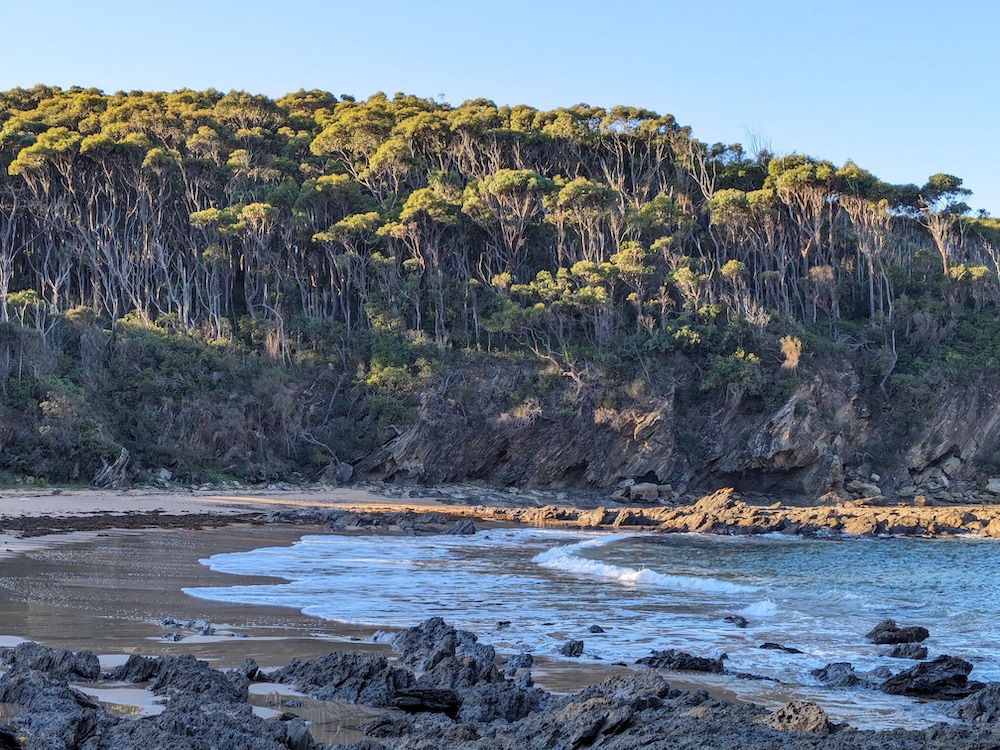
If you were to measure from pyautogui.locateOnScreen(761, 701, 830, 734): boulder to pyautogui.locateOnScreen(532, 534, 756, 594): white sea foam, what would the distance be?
967cm

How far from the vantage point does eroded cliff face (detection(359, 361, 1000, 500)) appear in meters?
38.0

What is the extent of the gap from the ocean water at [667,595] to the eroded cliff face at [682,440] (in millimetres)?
14198

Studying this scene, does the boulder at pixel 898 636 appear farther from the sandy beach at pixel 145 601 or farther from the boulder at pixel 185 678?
the boulder at pixel 185 678

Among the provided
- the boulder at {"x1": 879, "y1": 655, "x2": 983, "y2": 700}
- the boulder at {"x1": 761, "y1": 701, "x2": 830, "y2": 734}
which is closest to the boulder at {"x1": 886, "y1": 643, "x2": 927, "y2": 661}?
the boulder at {"x1": 879, "y1": 655, "x2": 983, "y2": 700}

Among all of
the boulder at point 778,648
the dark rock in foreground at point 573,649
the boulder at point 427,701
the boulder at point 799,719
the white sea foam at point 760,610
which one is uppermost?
the boulder at point 799,719

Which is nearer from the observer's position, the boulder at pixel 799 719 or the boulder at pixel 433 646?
the boulder at pixel 799 719

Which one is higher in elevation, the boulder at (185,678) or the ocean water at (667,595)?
the boulder at (185,678)

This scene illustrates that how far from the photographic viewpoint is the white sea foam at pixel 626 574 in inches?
617

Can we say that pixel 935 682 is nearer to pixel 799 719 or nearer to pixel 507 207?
pixel 799 719

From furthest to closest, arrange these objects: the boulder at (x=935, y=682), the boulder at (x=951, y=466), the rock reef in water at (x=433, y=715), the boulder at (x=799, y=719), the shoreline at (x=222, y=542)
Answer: the boulder at (x=951, y=466), the shoreline at (x=222, y=542), the boulder at (x=935, y=682), the boulder at (x=799, y=719), the rock reef in water at (x=433, y=715)

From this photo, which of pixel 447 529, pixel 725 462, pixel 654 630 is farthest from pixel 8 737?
pixel 725 462

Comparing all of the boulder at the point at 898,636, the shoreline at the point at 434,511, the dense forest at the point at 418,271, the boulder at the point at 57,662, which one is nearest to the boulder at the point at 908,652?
the boulder at the point at 898,636

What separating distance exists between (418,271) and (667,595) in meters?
29.0

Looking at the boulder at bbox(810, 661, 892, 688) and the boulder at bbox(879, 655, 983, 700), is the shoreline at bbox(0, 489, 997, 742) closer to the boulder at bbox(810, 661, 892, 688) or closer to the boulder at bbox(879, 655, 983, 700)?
the boulder at bbox(810, 661, 892, 688)
